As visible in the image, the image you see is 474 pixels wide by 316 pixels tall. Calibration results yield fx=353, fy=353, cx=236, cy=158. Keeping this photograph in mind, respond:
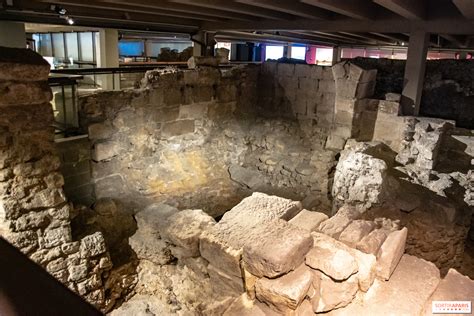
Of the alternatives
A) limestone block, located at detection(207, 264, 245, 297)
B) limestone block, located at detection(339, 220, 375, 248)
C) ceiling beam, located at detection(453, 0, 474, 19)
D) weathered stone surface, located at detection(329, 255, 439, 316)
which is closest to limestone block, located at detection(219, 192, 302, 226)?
limestone block, located at detection(207, 264, 245, 297)

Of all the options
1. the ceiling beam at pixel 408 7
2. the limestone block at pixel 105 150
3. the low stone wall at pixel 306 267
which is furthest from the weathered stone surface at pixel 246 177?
the ceiling beam at pixel 408 7

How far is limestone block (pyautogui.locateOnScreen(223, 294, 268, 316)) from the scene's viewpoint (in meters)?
2.29

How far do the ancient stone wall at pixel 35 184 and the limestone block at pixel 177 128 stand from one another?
2513 millimetres

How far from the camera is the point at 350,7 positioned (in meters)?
5.67

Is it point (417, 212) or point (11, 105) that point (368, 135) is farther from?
point (11, 105)

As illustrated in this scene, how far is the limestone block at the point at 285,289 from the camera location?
6.99 feet

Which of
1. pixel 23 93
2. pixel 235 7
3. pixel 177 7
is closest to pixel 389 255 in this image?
pixel 23 93

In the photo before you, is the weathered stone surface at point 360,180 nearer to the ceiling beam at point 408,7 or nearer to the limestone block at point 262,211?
the ceiling beam at point 408,7

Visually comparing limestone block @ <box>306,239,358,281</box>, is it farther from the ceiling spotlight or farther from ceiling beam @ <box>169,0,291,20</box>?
Result: the ceiling spotlight

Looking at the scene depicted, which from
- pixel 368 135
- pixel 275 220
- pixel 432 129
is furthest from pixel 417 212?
pixel 275 220

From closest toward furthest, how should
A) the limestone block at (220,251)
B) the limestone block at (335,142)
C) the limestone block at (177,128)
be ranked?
the limestone block at (220,251) → the limestone block at (177,128) → the limestone block at (335,142)

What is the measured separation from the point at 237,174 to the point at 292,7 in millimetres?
3173

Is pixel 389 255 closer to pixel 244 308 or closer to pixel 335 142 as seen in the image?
pixel 244 308

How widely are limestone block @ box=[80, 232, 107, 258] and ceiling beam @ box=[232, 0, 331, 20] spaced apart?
3784 millimetres
